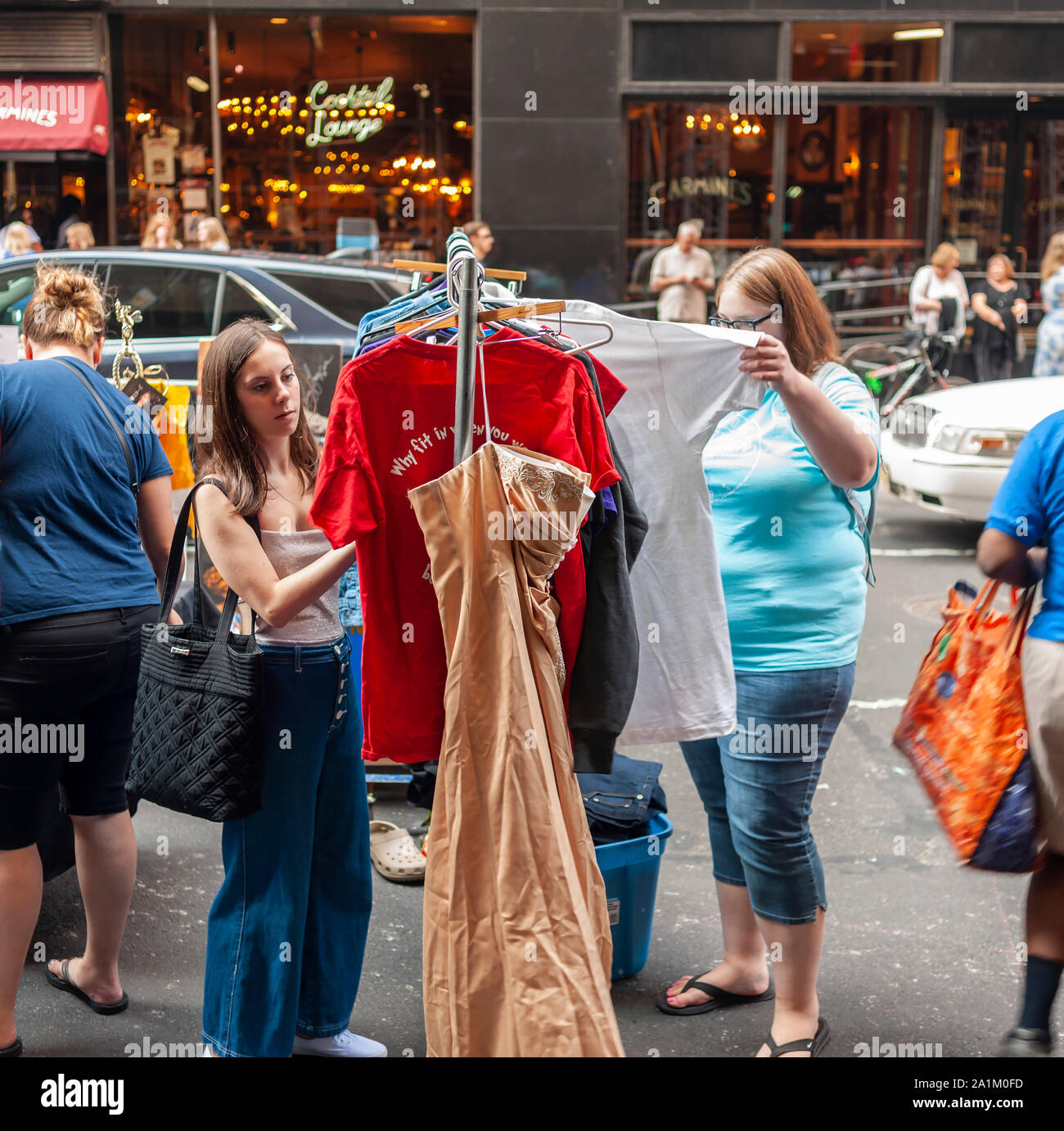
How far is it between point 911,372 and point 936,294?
107 cm

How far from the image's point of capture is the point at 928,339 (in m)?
13.6

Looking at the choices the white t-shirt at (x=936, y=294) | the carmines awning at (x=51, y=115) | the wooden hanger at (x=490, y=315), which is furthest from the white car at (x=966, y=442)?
the carmines awning at (x=51, y=115)

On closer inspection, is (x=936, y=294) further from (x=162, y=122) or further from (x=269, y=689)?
(x=269, y=689)

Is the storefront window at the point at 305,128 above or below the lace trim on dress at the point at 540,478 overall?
above

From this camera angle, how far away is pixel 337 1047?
3.38m

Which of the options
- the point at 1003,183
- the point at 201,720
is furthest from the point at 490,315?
the point at 1003,183

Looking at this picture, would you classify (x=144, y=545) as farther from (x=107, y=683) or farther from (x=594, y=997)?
(x=594, y=997)

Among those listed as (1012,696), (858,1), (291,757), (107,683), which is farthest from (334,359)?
(858,1)

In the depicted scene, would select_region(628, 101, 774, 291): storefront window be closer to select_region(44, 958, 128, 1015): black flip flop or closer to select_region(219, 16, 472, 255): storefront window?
select_region(219, 16, 472, 255): storefront window

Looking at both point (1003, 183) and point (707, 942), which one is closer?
point (707, 942)

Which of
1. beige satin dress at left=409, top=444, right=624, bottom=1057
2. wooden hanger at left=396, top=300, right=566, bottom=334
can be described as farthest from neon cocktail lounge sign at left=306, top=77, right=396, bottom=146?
beige satin dress at left=409, top=444, right=624, bottom=1057

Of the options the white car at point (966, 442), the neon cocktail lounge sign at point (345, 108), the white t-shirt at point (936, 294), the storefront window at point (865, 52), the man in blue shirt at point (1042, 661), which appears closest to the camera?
Result: the man in blue shirt at point (1042, 661)

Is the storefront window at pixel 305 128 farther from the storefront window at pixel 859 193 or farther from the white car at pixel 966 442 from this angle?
the white car at pixel 966 442

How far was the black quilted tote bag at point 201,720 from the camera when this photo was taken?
296 cm
